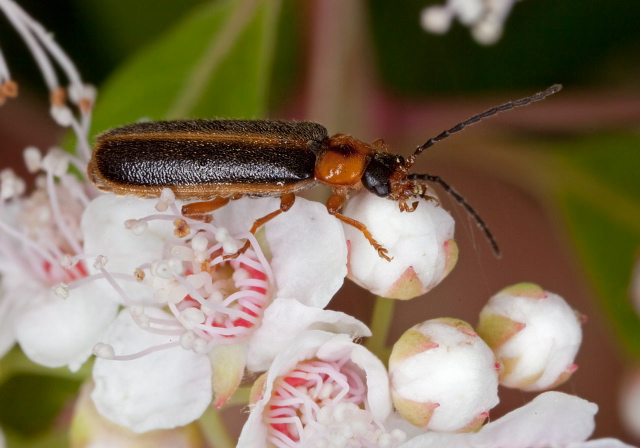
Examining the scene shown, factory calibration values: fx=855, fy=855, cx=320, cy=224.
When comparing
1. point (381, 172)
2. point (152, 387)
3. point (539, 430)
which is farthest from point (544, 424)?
point (152, 387)

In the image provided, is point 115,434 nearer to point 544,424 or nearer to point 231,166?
point 231,166

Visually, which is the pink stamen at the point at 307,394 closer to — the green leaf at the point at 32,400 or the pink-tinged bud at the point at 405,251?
the pink-tinged bud at the point at 405,251

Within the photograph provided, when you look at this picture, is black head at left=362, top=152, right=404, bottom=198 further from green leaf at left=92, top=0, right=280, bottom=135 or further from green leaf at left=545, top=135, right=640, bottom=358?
green leaf at left=545, top=135, right=640, bottom=358

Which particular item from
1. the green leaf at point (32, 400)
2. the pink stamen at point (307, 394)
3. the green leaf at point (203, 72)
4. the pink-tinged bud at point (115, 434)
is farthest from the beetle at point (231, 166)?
the green leaf at point (32, 400)

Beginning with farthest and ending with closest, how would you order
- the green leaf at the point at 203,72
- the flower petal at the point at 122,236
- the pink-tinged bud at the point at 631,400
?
the pink-tinged bud at the point at 631,400 → the green leaf at the point at 203,72 → the flower petal at the point at 122,236

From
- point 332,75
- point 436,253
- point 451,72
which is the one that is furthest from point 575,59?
point 436,253

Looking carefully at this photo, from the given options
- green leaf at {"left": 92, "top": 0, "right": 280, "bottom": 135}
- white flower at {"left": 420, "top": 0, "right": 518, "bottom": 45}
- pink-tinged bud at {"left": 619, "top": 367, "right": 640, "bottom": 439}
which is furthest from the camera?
pink-tinged bud at {"left": 619, "top": 367, "right": 640, "bottom": 439}

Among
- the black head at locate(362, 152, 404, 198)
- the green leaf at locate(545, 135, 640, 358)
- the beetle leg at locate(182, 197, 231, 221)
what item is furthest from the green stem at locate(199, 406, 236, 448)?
the green leaf at locate(545, 135, 640, 358)
